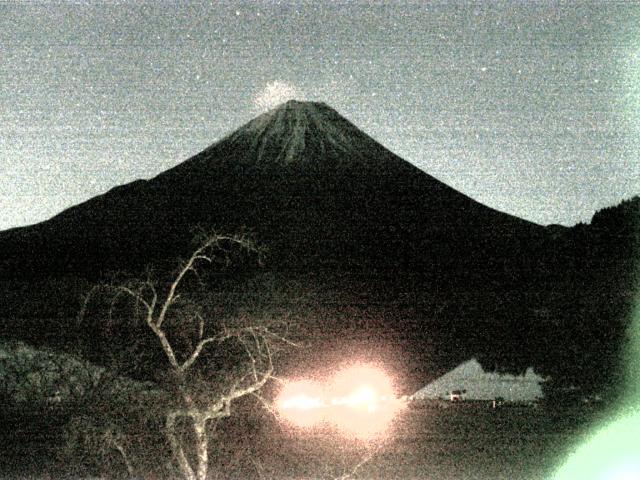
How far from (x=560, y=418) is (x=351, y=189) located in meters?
93.5

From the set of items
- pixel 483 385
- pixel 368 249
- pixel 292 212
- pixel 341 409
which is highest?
pixel 292 212

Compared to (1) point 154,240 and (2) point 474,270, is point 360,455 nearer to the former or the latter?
(2) point 474,270

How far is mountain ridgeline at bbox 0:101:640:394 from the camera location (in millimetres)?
38906

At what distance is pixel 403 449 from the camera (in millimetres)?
18109

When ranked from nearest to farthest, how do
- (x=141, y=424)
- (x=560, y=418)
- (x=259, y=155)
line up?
1. (x=141, y=424)
2. (x=560, y=418)
3. (x=259, y=155)

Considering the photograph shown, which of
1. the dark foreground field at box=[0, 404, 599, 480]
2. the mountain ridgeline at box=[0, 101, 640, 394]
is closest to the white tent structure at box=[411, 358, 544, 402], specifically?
the mountain ridgeline at box=[0, 101, 640, 394]

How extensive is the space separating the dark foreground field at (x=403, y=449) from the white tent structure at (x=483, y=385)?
4.41 meters

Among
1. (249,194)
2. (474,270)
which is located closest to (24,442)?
(474,270)

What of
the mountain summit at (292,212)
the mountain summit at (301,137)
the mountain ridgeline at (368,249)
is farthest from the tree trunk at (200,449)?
the mountain summit at (301,137)

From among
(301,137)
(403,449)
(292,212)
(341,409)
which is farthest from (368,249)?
(403,449)

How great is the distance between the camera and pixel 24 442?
20797mm

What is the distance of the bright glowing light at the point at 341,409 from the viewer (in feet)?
66.2

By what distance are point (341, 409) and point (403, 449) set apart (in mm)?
4157

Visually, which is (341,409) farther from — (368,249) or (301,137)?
(301,137)
